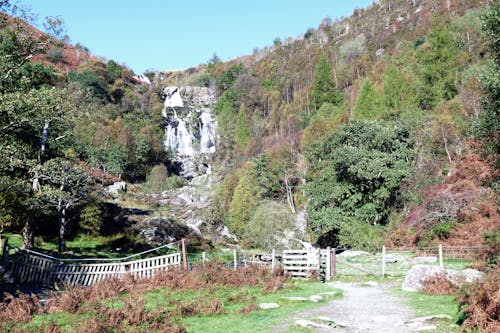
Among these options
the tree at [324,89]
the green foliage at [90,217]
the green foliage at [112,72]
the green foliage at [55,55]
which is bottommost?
the green foliage at [90,217]

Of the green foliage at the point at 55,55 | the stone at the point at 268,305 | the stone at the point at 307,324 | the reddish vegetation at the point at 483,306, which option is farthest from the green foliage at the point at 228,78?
the reddish vegetation at the point at 483,306

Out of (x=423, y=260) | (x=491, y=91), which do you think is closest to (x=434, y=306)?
(x=491, y=91)

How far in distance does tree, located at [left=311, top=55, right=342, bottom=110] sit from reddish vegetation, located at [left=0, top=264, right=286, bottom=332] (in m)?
53.0

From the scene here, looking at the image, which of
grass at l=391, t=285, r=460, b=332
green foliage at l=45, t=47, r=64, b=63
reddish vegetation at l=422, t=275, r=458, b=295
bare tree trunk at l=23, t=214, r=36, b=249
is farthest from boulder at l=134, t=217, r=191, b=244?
green foliage at l=45, t=47, r=64, b=63

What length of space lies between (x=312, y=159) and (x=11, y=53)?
30.2 metres

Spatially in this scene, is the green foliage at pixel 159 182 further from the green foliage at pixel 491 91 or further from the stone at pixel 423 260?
the green foliage at pixel 491 91

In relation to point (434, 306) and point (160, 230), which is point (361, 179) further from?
point (434, 306)

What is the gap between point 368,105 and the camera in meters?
46.1

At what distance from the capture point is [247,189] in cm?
4391

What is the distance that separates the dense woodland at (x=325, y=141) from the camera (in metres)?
16.9

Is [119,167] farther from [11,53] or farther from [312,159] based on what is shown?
[11,53]

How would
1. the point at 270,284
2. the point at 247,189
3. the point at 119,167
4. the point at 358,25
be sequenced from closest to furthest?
the point at 270,284
the point at 247,189
the point at 119,167
the point at 358,25

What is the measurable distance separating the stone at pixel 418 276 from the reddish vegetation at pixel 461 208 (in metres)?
9.78

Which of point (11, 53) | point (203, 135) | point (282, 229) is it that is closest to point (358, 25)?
point (203, 135)
